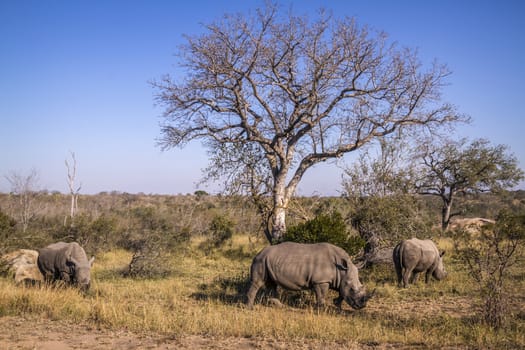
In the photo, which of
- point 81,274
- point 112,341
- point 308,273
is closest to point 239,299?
point 308,273

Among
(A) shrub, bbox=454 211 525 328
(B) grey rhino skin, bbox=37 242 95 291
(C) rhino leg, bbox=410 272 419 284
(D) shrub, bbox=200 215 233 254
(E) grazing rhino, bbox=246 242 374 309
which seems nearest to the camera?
(A) shrub, bbox=454 211 525 328

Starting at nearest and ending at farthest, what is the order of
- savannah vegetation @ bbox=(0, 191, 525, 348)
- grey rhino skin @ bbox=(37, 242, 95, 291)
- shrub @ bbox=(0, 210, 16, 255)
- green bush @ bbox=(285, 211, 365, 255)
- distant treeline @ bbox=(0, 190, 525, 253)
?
savannah vegetation @ bbox=(0, 191, 525, 348)
grey rhino skin @ bbox=(37, 242, 95, 291)
green bush @ bbox=(285, 211, 365, 255)
shrub @ bbox=(0, 210, 16, 255)
distant treeline @ bbox=(0, 190, 525, 253)

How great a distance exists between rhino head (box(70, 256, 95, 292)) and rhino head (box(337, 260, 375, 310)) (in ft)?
21.1

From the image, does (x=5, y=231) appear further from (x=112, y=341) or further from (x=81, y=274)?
(x=112, y=341)

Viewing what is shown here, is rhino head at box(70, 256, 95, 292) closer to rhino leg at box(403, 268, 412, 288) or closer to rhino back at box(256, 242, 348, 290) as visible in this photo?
rhino back at box(256, 242, 348, 290)

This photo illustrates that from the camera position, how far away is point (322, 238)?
11.8 metres

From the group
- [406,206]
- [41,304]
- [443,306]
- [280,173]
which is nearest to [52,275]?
[41,304]

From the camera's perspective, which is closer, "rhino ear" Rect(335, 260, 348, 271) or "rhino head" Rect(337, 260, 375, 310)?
"rhino head" Rect(337, 260, 375, 310)

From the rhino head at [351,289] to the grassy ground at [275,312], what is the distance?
0.29 m

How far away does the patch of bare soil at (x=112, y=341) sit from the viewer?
650 centimetres

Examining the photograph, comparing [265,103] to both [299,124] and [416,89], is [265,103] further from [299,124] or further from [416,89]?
[416,89]

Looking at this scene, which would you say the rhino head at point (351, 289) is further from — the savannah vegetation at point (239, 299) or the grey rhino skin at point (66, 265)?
the grey rhino skin at point (66, 265)

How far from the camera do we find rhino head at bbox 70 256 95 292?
10.8 m

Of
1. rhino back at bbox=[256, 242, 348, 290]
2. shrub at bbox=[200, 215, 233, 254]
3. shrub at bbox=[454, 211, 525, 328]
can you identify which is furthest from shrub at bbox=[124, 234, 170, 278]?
shrub at bbox=[454, 211, 525, 328]
